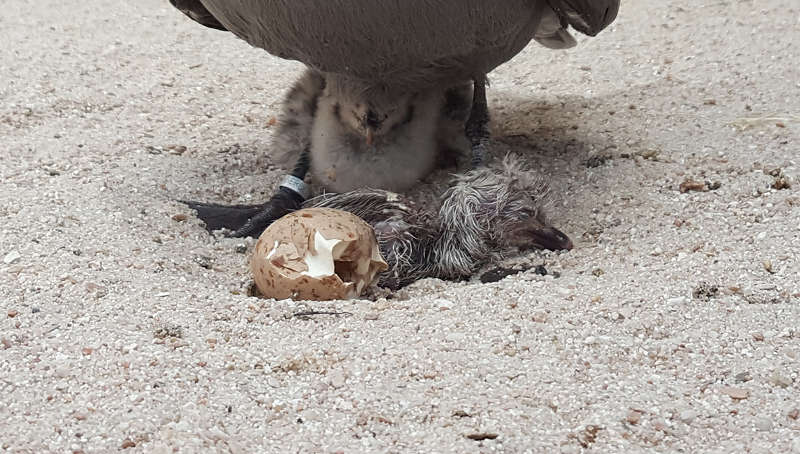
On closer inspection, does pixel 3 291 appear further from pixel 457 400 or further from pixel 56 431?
pixel 457 400

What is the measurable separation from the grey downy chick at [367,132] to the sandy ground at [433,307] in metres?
0.29

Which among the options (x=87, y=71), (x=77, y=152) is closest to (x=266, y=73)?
(x=87, y=71)

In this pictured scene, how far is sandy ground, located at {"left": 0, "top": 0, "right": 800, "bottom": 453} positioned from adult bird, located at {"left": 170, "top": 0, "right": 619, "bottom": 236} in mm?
353

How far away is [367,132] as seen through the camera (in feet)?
11.0

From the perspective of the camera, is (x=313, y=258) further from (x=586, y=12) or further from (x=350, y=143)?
(x=586, y=12)

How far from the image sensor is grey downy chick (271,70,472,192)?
11.1ft

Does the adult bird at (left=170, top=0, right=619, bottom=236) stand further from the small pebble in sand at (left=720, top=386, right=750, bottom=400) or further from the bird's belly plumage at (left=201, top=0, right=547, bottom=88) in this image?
the small pebble in sand at (left=720, top=386, right=750, bottom=400)

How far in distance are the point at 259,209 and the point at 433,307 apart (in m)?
1.16

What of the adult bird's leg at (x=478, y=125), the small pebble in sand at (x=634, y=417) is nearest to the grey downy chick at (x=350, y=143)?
the adult bird's leg at (x=478, y=125)

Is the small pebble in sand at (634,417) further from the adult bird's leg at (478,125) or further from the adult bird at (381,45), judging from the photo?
the adult bird's leg at (478,125)

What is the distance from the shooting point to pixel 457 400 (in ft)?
6.43

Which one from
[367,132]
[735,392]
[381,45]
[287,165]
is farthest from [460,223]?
[735,392]

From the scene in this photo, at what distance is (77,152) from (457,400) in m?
2.23

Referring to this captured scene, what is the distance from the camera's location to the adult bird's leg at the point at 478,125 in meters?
3.49
